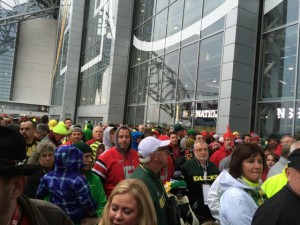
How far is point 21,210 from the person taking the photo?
1.51 m

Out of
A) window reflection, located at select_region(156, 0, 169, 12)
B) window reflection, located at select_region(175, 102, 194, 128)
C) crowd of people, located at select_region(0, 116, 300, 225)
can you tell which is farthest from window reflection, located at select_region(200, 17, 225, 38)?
crowd of people, located at select_region(0, 116, 300, 225)

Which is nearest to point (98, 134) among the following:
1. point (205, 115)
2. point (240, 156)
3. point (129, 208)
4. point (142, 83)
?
point (240, 156)

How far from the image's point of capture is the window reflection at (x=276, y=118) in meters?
10.4

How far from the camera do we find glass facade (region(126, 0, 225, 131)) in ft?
42.4

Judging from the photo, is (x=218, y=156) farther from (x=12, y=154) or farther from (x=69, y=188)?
(x=12, y=154)

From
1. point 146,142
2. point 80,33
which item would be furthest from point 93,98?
point 146,142

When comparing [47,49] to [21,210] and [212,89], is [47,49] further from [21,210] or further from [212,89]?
[21,210]

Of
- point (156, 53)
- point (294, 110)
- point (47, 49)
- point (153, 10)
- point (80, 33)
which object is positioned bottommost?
point (294, 110)

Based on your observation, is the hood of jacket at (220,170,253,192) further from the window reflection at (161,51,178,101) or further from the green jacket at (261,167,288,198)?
the window reflection at (161,51,178,101)

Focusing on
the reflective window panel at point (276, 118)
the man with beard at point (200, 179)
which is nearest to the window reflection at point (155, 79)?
the reflective window panel at point (276, 118)

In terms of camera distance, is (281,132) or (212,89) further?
(212,89)

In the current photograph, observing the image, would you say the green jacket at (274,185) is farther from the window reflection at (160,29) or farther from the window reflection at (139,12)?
the window reflection at (139,12)

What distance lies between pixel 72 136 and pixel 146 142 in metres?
3.52

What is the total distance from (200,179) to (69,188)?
1.95 metres
